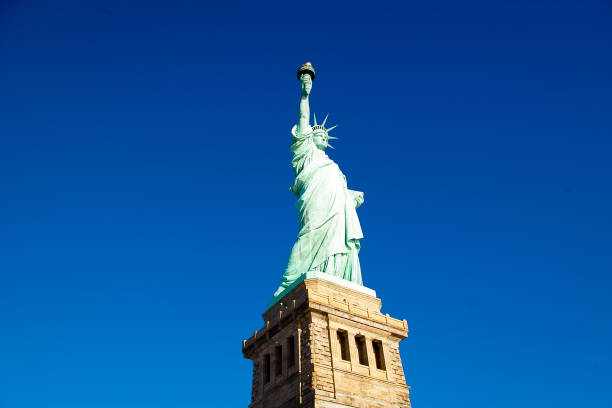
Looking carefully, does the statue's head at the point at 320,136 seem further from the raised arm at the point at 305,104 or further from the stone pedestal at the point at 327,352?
the stone pedestal at the point at 327,352

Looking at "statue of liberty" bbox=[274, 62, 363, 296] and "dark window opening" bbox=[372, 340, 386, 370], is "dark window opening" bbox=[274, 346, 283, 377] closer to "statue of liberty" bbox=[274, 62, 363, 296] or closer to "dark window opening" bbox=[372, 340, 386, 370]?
"statue of liberty" bbox=[274, 62, 363, 296]

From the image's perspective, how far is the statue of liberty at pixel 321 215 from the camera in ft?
93.1

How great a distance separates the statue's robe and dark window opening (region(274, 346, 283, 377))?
3.20 m

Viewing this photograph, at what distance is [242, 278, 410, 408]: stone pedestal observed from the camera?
74.9ft

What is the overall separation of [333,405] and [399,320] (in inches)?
255

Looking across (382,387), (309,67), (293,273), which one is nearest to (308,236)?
(293,273)

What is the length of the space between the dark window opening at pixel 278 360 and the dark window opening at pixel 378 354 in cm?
414

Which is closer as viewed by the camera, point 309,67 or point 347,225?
point 347,225

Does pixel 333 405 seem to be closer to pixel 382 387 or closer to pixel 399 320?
pixel 382 387

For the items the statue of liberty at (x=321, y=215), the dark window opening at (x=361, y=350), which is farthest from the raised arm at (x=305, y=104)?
the dark window opening at (x=361, y=350)

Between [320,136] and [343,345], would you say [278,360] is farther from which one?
[320,136]

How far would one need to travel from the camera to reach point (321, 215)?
97.6 feet

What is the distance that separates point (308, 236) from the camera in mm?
29234

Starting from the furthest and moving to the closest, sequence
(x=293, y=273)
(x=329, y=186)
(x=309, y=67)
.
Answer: (x=309, y=67), (x=329, y=186), (x=293, y=273)
